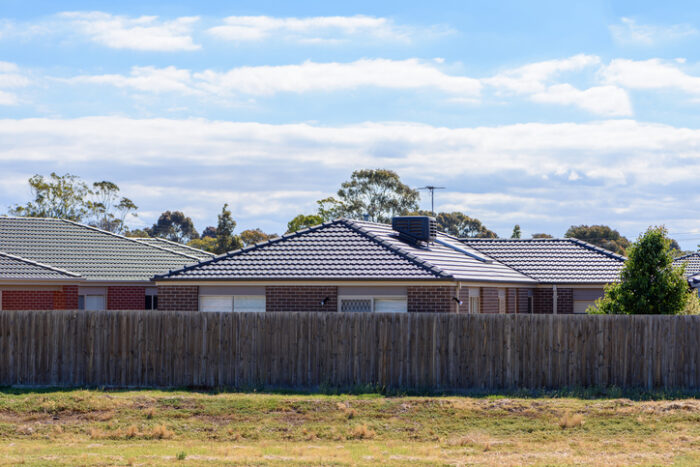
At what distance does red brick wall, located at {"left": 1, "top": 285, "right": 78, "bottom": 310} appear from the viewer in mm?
28594

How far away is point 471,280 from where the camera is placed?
2512 cm

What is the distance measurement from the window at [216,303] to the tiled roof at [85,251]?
660 centimetres

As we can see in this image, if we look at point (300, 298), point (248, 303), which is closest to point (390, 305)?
point (300, 298)

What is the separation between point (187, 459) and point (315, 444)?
261cm

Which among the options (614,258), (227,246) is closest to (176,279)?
(614,258)

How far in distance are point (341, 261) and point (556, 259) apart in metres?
10.9

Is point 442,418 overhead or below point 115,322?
below

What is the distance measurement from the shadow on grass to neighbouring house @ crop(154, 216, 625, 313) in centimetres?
429

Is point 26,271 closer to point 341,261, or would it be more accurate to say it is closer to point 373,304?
point 341,261

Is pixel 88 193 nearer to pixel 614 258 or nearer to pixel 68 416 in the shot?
pixel 614 258

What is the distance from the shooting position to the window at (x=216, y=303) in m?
26.0

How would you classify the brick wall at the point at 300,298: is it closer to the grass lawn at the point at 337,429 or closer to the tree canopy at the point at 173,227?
the grass lawn at the point at 337,429

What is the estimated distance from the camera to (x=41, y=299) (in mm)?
29141

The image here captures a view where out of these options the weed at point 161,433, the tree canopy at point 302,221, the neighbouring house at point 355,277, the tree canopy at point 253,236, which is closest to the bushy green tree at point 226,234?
the tree canopy at point 302,221
